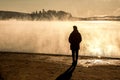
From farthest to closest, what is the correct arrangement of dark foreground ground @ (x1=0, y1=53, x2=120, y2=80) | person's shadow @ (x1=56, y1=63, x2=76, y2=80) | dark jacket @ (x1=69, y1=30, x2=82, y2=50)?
1. dark jacket @ (x1=69, y1=30, x2=82, y2=50)
2. dark foreground ground @ (x1=0, y1=53, x2=120, y2=80)
3. person's shadow @ (x1=56, y1=63, x2=76, y2=80)

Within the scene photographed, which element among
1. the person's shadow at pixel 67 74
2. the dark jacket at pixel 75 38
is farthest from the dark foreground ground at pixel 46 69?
the dark jacket at pixel 75 38

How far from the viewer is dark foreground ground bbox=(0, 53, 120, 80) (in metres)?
11.7

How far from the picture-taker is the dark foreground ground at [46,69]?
11748mm

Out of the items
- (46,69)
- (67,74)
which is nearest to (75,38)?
(46,69)

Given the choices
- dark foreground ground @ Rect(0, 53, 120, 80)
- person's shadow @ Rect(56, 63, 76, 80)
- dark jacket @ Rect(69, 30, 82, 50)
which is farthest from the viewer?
dark jacket @ Rect(69, 30, 82, 50)

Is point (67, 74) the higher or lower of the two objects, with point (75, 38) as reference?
lower

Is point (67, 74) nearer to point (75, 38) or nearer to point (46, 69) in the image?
point (46, 69)

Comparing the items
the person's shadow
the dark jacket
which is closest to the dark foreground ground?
the person's shadow

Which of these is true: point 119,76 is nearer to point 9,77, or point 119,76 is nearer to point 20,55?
point 9,77

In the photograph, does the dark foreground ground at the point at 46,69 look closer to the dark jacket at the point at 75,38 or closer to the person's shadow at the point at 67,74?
the person's shadow at the point at 67,74

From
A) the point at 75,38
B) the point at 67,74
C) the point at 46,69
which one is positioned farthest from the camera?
the point at 75,38

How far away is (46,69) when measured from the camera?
1326 centimetres

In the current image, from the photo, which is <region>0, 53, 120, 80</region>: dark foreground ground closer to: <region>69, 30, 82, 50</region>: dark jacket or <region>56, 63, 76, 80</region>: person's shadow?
<region>56, 63, 76, 80</region>: person's shadow

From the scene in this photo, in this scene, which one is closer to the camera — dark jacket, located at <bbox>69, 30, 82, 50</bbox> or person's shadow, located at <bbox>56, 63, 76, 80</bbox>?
person's shadow, located at <bbox>56, 63, 76, 80</bbox>
